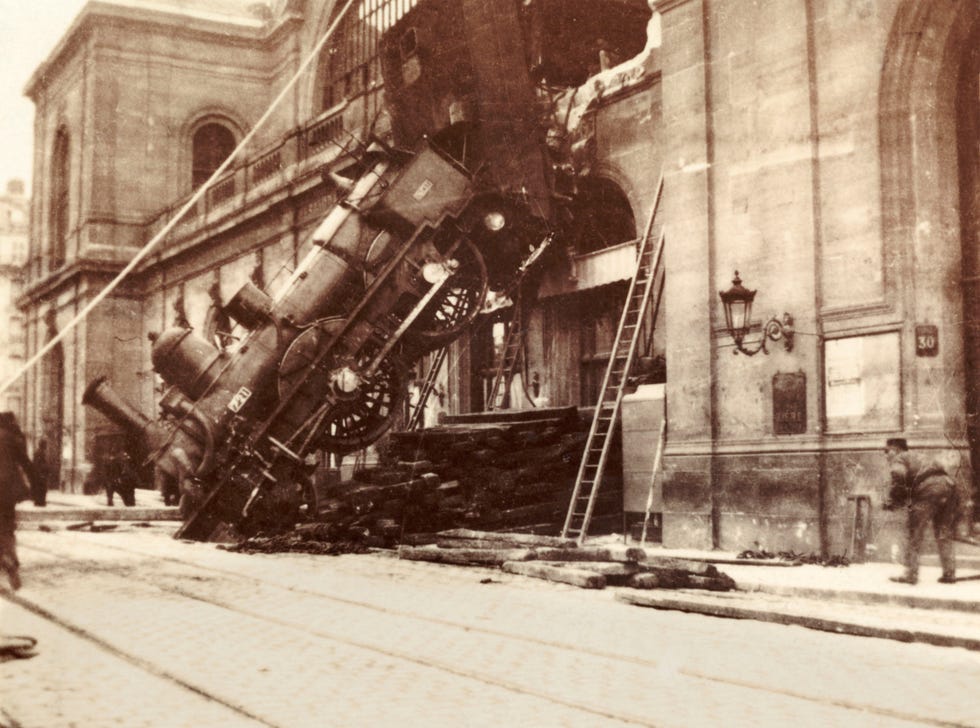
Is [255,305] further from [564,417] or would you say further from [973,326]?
[973,326]

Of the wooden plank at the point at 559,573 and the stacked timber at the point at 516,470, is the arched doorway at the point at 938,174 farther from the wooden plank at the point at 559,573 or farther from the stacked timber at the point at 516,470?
the stacked timber at the point at 516,470

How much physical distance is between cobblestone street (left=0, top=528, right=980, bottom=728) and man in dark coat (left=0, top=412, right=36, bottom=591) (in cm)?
73

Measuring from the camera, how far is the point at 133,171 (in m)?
35.7

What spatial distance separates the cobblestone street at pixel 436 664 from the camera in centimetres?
541

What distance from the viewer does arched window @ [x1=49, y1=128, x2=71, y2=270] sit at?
38.3 meters

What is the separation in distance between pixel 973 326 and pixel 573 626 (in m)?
6.62

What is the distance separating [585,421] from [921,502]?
6574mm

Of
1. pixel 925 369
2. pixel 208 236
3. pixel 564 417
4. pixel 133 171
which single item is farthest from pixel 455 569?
pixel 133 171

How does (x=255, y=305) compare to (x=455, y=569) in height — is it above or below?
above

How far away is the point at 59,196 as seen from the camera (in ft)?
129

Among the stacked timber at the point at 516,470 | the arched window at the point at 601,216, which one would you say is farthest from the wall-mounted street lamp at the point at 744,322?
the arched window at the point at 601,216

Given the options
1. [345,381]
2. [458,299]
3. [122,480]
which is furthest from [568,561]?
[122,480]

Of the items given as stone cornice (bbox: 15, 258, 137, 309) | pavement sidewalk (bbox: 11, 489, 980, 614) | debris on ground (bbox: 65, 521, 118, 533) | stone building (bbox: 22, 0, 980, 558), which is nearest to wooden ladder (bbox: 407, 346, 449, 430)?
stone building (bbox: 22, 0, 980, 558)

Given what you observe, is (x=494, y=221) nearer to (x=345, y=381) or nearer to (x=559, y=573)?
(x=345, y=381)
